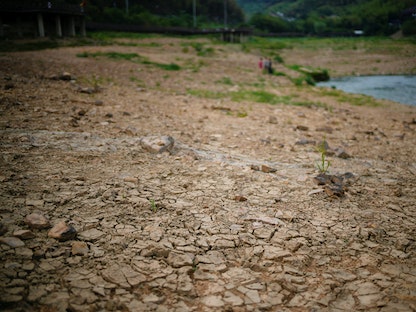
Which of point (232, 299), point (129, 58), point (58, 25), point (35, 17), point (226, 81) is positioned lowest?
point (232, 299)

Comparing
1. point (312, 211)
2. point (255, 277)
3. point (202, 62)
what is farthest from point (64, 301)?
point (202, 62)

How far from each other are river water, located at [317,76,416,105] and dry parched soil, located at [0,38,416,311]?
8.32 meters

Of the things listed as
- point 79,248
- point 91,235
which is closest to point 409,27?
point 91,235

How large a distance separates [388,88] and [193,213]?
16609mm

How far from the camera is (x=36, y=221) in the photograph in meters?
2.52

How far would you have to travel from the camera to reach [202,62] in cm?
→ 1700

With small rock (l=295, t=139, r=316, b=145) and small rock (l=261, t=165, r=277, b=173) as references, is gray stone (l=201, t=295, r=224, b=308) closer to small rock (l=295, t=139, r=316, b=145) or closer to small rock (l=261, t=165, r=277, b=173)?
small rock (l=261, t=165, r=277, b=173)

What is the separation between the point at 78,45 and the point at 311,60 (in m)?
20.7

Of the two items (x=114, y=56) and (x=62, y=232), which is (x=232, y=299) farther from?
(x=114, y=56)

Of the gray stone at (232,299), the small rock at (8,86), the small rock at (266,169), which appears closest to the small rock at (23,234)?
the gray stone at (232,299)

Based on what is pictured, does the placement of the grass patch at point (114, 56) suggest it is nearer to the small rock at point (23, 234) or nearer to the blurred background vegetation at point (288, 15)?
the blurred background vegetation at point (288, 15)

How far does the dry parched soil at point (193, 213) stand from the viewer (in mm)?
2133

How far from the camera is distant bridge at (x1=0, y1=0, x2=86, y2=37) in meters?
18.4

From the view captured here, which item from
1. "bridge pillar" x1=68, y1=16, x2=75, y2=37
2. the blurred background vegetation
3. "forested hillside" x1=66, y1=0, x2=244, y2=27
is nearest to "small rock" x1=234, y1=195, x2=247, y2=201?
the blurred background vegetation
